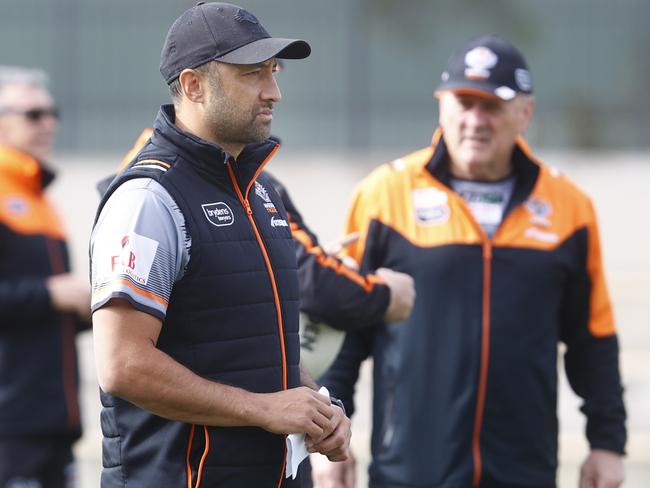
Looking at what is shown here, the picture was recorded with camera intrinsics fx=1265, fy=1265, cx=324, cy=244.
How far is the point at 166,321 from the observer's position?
8.63ft

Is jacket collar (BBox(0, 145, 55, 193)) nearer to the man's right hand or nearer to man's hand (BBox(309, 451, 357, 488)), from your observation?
man's hand (BBox(309, 451, 357, 488))

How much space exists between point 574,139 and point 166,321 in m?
9.39

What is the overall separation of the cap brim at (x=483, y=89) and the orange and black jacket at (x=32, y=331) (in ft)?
6.61

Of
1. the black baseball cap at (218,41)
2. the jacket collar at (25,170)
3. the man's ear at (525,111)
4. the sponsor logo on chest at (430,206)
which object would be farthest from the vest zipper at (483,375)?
the jacket collar at (25,170)

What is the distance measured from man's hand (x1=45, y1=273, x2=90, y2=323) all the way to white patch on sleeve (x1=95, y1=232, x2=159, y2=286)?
2580 mm

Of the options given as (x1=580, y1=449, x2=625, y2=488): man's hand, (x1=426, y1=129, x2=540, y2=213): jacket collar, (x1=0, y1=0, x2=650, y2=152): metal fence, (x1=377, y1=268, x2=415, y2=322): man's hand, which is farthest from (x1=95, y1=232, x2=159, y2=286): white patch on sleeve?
(x1=0, y1=0, x2=650, y2=152): metal fence

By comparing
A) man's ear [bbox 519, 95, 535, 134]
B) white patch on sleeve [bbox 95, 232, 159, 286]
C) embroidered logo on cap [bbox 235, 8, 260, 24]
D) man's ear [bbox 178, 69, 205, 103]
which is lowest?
man's ear [bbox 519, 95, 535, 134]

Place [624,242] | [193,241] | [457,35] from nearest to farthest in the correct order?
[193,241] → [624,242] → [457,35]

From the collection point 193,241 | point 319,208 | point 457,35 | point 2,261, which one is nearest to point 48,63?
point 319,208

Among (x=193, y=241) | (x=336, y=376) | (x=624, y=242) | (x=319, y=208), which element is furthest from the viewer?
(x=319, y=208)

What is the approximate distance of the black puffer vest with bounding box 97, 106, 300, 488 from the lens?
2.63 meters

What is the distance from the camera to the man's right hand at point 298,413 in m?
2.64

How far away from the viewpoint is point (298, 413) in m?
2.67

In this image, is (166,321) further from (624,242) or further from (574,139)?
(574,139)
